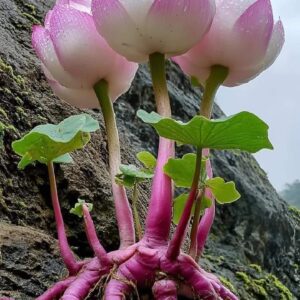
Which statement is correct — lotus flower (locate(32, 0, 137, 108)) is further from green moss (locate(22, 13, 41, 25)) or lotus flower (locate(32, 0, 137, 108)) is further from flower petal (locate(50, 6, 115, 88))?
green moss (locate(22, 13, 41, 25))

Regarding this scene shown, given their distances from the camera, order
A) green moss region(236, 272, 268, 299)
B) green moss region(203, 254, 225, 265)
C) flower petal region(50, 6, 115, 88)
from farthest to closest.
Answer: green moss region(203, 254, 225, 265), green moss region(236, 272, 268, 299), flower petal region(50, 6, 115, 88)

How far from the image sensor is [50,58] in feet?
1.93

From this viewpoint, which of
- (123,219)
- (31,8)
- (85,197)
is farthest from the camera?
(31,8)

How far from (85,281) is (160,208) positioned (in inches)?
Result: 3.6

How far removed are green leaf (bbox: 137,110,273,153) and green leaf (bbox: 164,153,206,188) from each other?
0.16 feet

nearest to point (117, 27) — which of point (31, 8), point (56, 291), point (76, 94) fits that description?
point (76, 94)

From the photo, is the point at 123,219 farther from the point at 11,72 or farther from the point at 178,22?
the point at 11,72

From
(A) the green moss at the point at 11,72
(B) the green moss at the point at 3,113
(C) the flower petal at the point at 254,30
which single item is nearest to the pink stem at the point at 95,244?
(C) the flower petal at the point at 254,30

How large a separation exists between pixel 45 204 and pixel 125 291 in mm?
416

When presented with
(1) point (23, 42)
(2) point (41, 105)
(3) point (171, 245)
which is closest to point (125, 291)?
(3) point (171, 245)

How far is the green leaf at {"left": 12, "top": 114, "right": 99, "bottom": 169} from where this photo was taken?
0.55 meters

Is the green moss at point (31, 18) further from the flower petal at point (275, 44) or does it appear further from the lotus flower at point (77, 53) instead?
the flower petal at point (275, 44)

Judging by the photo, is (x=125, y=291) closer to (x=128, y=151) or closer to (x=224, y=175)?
(x=128, y=151)

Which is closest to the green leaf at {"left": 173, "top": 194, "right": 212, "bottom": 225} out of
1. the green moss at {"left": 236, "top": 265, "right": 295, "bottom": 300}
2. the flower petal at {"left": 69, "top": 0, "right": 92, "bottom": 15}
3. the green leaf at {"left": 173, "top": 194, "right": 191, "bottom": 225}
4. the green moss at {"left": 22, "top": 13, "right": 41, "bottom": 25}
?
the green leaf at {"left": 173, "top": 194, "right": 191, "bottom": 225}
